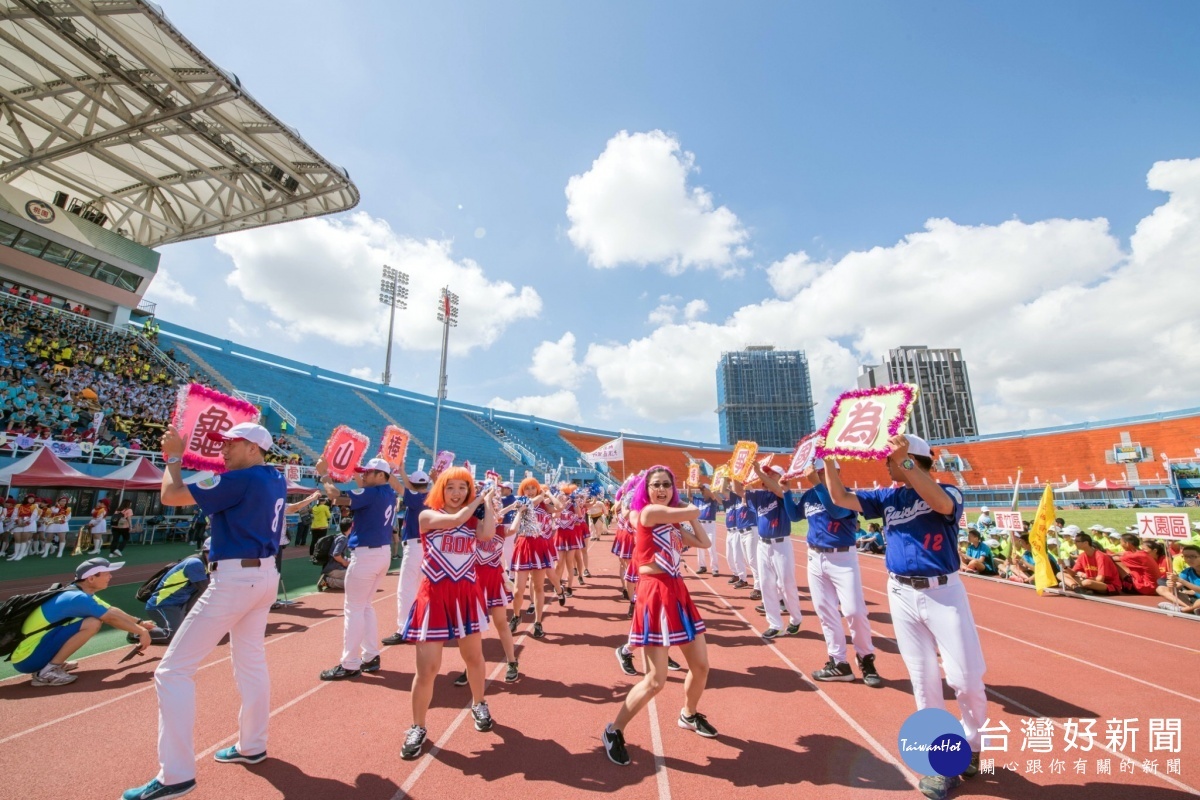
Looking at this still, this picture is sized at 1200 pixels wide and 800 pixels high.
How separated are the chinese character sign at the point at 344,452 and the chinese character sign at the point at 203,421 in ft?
6.48

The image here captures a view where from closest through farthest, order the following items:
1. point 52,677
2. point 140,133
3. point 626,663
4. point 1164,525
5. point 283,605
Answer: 1. point 52,677
2. point 626,663
3. point 283,605
4. point 1164,525
5. point 140,133

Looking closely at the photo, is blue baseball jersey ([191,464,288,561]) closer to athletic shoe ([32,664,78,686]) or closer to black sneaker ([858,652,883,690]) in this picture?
athletic shoe ([32,664,78,686])

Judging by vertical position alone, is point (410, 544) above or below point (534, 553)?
above

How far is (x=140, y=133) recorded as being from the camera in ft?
56.4

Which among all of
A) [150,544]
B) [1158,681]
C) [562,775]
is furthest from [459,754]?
[150,544]

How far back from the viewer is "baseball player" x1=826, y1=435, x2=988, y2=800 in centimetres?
294

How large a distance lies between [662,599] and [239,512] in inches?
107

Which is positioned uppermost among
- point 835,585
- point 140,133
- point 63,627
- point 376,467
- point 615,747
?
point 140,133

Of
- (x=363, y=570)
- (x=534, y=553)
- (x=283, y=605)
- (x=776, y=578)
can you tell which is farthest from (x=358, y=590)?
(x=776, y=578)

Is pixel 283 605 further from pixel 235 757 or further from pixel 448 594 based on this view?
pixel 448 594

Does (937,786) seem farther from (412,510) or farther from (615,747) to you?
(412,510)

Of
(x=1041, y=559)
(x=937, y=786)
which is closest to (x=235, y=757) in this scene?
(x=937, y=786)

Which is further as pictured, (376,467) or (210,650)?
(376,467)

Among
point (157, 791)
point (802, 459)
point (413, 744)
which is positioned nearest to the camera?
point (157, 791)
